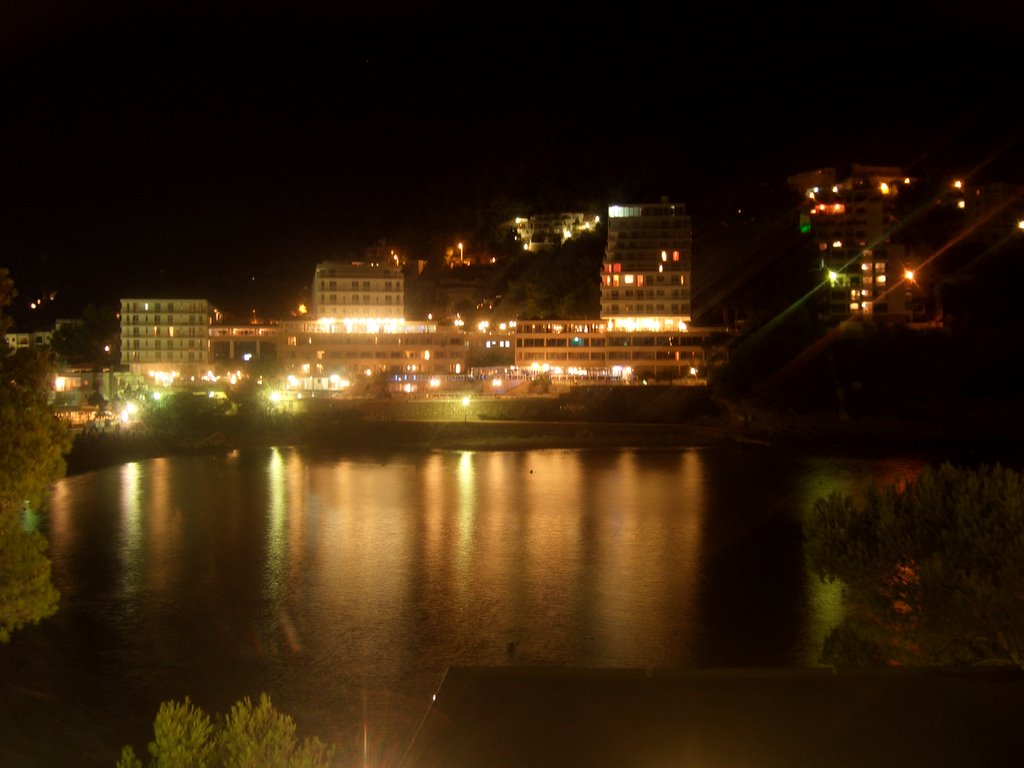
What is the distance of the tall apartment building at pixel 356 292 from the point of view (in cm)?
3306

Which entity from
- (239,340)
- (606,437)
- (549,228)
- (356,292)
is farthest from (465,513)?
(549,228)

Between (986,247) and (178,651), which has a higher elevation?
(986,247)

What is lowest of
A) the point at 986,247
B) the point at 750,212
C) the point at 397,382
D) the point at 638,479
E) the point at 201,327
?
the point at 638,479

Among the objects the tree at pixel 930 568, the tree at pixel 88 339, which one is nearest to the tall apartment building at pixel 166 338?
the tree at pixel 88 339

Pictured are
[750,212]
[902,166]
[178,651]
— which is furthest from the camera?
[902,166]

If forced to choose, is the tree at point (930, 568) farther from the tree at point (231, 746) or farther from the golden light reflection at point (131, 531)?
the golden light reflection at point (131, 531)

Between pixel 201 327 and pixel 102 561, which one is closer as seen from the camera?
pixel 102 561

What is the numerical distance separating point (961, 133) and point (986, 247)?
40.0ft

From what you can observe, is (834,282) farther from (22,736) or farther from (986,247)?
(22,736)

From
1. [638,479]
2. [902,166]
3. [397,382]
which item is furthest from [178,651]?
[902,166]

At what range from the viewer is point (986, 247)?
28.5 metres

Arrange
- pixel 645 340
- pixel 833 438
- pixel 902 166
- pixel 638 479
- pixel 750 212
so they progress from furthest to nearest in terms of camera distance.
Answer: pixel 902 166, pixel 750 212, pixel 645 340, pixel 833 438, pixel 638 479

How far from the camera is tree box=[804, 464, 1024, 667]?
14.1 ft

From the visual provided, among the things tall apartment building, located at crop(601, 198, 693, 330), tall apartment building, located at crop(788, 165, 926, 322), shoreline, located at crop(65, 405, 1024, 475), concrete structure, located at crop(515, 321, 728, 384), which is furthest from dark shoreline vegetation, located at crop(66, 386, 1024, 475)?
tall apartment building, located at crop(788, 165, 926, 322)
